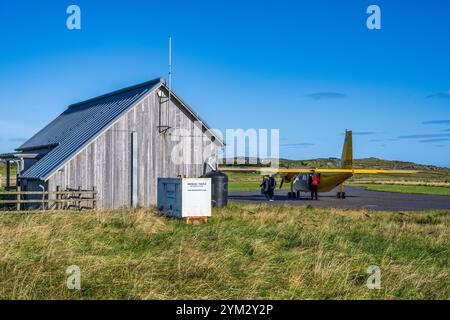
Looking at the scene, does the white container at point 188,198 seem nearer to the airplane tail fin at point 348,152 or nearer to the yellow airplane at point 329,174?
the yellow airplane at point 329,174

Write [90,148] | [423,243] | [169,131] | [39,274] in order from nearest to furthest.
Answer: [39,274] → [423,243] → [90,148] → [169,131]

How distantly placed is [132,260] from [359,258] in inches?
193

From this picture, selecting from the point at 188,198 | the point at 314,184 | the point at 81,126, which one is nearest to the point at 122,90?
the point at 81,126

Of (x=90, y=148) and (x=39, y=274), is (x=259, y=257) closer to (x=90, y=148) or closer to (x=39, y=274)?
(x=39, y=274)

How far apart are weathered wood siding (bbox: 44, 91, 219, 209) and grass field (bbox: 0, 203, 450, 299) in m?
6.41

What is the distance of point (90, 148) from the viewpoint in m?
22.7

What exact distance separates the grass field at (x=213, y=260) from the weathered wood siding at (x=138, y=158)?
641 centimetres

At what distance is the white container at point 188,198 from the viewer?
57.8ft

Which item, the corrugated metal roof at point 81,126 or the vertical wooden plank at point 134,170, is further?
the vertical wooden plank at point 134,170

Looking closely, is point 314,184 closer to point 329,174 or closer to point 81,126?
point 329,174

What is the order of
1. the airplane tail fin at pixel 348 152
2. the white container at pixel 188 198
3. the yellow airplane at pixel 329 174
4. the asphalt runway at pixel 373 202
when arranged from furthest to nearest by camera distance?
the airplane tail fin at pixel 348 152, the yellow airplane at pixel 329 174, the asphalt runway at pixel 373 202, the white container at pixel 188 198

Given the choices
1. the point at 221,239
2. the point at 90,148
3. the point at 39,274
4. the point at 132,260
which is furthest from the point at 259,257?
the point at 90,148

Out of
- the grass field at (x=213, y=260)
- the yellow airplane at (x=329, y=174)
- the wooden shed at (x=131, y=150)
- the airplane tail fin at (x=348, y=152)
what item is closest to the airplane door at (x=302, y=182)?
the yellow airplane at (x=329, y=174)

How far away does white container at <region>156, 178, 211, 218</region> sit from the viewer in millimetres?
17609
